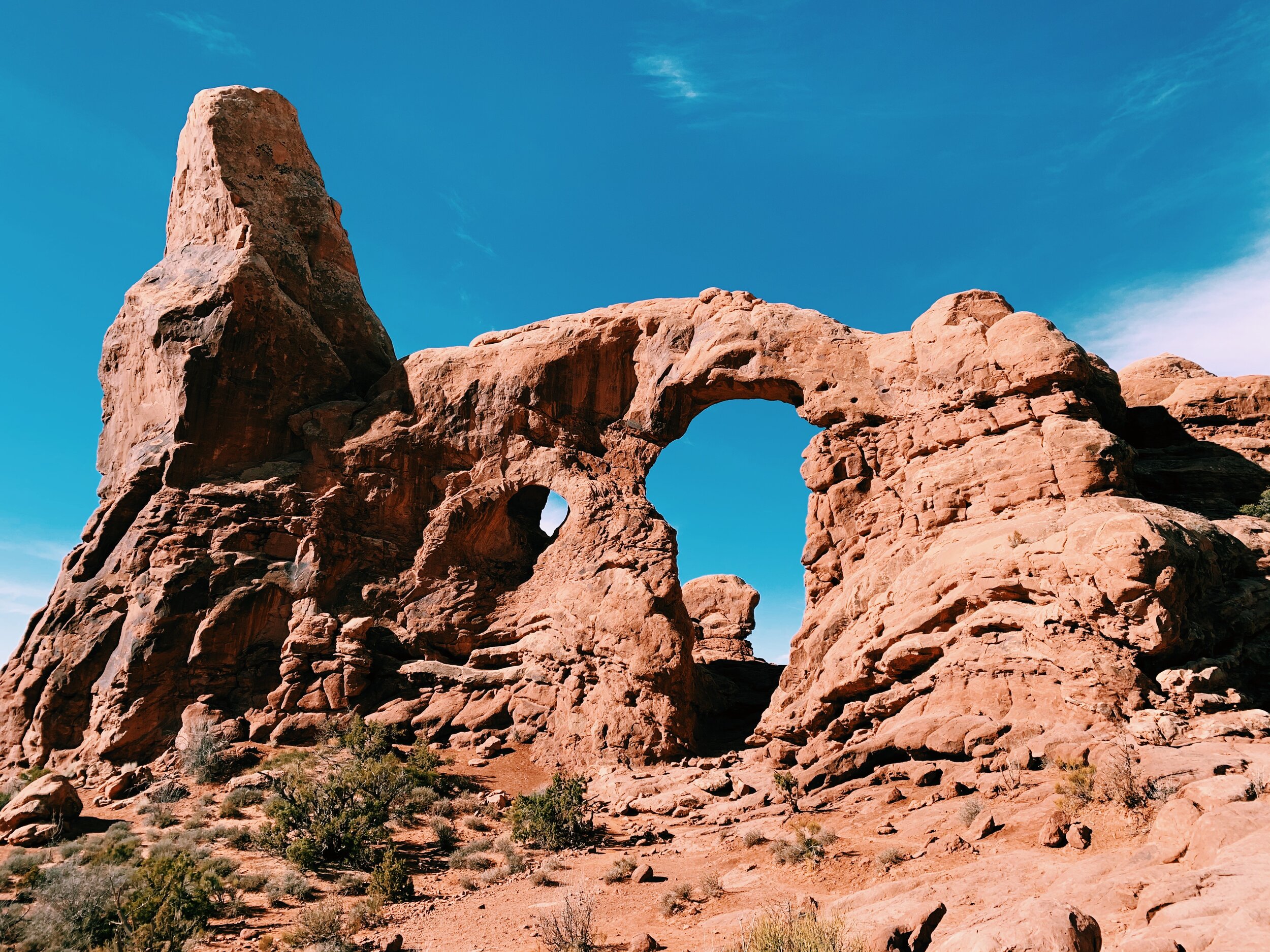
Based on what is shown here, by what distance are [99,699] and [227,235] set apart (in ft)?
44.9

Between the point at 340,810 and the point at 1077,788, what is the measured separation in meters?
12.5

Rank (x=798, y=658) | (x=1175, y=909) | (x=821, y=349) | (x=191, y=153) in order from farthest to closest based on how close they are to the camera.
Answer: (x=191, y=153)
(x=821, y=349)
(x=798, y=658)
(x=1175, y=909)

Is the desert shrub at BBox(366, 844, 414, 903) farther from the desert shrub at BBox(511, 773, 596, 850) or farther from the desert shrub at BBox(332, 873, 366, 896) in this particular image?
the desert shrub at BBox(511, 773, 596, 850)

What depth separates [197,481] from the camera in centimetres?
2350

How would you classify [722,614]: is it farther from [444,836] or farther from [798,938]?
[798,938]

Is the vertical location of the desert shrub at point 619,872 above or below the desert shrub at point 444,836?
below

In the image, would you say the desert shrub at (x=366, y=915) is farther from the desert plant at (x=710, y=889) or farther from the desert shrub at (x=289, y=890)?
the desert plant at (x=710, y=889)

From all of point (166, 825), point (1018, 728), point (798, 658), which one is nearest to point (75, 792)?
point (166, 825)

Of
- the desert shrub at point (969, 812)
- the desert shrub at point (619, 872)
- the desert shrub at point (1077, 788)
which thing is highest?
the desert shrub at point (1077, 788)

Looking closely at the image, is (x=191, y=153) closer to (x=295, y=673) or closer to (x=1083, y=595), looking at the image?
(x=295, y=673)

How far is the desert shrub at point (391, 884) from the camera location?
12.8m

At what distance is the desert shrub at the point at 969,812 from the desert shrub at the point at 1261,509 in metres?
10.2

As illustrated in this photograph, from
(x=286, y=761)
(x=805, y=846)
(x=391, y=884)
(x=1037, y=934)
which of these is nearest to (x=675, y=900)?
(x=805, y=846)

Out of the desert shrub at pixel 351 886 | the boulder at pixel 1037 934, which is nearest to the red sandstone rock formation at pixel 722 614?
the desert shrub at pixel 351 886
